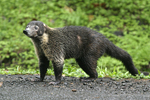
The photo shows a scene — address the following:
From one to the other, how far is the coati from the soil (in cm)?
42

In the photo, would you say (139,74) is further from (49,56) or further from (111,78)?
(49,56)

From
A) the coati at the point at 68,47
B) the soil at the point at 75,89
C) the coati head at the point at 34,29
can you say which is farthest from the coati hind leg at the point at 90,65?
the coati head at the point at 34,29

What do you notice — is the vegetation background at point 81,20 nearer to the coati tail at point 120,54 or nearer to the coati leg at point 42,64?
the coati tail at point 120,54

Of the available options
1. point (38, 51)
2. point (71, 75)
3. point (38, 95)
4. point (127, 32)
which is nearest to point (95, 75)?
point (71, 75)

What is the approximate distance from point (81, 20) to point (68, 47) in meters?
5.60

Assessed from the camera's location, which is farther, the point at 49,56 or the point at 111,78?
the point at 111,78

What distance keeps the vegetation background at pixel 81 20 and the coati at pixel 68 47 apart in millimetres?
3272

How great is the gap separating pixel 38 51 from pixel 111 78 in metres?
2.08

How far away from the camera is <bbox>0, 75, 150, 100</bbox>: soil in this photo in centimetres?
453

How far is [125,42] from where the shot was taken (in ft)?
33.5

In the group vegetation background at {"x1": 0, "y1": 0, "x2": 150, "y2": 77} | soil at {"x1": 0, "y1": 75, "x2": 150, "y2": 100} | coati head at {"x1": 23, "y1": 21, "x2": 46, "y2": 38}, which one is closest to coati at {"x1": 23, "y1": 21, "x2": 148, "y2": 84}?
coati head at {"x1": 23, "y1": 21, "x2": 46, "y2": 38}

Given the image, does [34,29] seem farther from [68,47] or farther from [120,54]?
[120,54]

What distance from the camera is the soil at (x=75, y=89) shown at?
4.53 metres

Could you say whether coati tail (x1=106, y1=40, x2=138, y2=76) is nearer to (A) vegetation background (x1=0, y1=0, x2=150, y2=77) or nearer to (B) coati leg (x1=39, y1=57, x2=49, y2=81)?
(B) coati leg (x1=39, y1=57, x2=49, y2=81)
